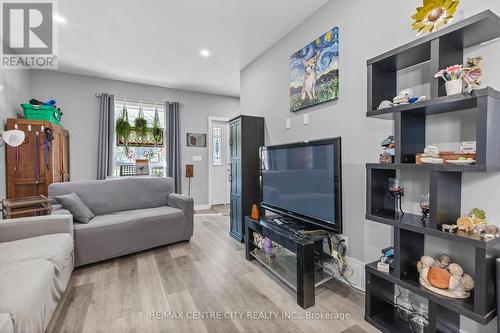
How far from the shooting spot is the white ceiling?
233 centimetres

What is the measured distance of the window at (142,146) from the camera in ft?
15.0

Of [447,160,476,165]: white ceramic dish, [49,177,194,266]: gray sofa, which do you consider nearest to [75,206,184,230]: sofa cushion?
[49,177,194,266]: gray sofa

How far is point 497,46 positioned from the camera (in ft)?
4.16

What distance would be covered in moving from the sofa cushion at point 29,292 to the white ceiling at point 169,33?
92.5 inches

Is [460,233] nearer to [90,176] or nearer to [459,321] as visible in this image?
[459,321]

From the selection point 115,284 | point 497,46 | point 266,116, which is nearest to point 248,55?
point 266,116

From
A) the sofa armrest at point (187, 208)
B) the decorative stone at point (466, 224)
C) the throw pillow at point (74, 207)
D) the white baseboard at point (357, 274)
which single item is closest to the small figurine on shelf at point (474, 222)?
the decorative stone at point (466, 224)

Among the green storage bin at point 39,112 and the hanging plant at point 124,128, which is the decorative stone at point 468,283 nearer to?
the green storage bin at point 39,112

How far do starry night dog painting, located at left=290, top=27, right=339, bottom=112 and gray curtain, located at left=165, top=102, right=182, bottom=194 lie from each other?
3004 millimetres

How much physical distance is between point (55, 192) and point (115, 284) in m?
1.36

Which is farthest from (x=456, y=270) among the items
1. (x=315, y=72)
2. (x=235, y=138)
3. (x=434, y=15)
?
(x=235, y=138)

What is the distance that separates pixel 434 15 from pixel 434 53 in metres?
0.25

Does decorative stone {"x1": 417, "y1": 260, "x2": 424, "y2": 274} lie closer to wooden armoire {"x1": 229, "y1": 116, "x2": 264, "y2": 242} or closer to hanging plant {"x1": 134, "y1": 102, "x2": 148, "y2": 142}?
wooden armoire {"x1": 229, "y1": 116, "x2": 264, "y2": 242}

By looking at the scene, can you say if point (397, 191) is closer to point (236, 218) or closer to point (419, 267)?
point (419, 267)
